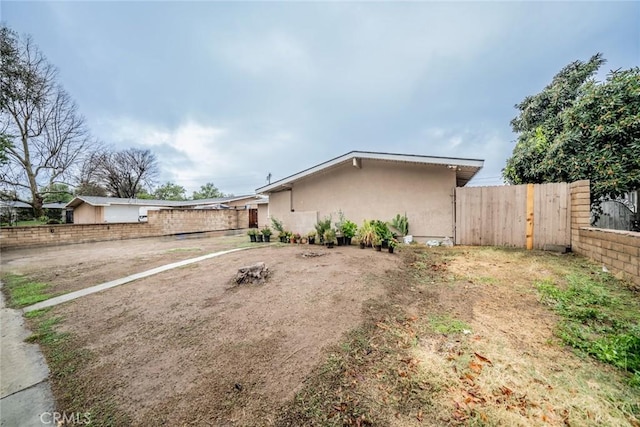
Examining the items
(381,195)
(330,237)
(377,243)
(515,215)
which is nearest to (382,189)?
(381,195)

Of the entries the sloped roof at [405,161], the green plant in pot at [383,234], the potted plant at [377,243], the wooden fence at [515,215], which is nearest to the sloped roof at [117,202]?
the sloped roof at [405,161]

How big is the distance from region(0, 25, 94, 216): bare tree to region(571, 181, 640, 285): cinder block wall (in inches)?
1014

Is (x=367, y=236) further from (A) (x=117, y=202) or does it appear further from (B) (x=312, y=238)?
(A) (x=117, y=202)

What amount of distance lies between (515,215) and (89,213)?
29771 mm

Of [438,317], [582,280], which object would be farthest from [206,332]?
[582,280]

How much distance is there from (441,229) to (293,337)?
756cm

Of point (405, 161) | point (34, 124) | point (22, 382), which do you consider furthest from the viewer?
point (34, 124)

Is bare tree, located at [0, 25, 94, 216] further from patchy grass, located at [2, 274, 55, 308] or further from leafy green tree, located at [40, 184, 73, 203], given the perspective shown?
patchy grass, located at [2, 274, 55, 308]

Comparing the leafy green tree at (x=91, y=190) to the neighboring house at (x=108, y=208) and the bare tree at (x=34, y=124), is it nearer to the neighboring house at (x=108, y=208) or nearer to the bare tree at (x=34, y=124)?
the neighboring house at (x=108, y=208)

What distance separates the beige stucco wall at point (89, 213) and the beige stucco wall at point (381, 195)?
19.1m

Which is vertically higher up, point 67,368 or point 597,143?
point 597,143

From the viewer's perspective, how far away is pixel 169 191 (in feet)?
127

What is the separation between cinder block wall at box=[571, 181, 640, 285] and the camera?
3.66 meters

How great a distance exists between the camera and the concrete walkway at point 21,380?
66.3 inches
